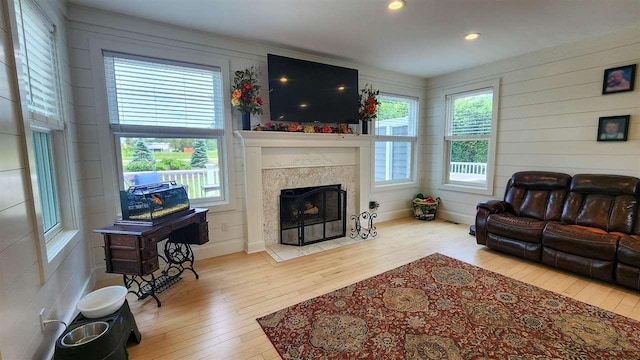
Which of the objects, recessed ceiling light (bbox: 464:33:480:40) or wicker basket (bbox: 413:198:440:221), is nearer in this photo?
recessed ceiling light (bbox: 464:33:480:40)

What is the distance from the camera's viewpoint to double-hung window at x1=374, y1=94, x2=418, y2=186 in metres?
4.90

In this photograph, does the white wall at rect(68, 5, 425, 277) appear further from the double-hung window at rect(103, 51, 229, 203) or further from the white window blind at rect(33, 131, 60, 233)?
the white window blind at rect(33, 131, 60, 233)

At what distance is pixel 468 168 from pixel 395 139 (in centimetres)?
134

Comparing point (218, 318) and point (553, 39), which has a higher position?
point (553, 39)

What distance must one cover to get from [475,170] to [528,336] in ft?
10.6

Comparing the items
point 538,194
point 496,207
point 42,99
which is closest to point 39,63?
point 42,99

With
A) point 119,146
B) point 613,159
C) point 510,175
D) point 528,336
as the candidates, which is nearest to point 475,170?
point 510,175

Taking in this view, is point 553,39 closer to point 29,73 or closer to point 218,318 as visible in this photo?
point 218,318

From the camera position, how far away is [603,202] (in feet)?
10.1

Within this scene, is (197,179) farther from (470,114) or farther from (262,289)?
(470,114)

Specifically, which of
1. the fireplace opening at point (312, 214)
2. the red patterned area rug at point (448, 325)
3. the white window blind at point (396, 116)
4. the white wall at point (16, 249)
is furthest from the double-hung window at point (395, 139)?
the white wall at point (16, 249)

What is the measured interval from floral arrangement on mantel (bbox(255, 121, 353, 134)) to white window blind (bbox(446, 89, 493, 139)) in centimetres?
208

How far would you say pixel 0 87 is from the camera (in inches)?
53.6

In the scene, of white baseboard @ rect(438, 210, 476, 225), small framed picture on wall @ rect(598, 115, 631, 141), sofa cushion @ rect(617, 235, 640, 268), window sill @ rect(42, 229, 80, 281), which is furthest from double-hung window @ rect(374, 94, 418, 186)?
window sill @ rect(42, 229, 80, 281)
